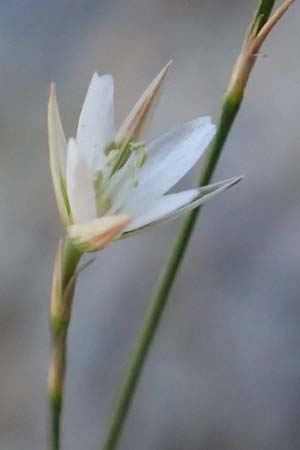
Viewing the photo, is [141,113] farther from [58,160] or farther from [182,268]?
[182,268]

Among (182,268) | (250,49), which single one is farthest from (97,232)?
(182,268)

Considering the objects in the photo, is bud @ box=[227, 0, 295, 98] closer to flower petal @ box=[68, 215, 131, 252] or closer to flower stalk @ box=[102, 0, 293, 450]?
flower stalk @ box=[102, 0, 293, 450]

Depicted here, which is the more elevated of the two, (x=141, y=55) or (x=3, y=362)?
(x=141, y=55)

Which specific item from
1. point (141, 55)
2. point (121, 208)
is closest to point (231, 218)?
point (141, 55)

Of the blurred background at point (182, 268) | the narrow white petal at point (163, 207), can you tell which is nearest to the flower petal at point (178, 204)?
the narrow white petal at point (163, 207)

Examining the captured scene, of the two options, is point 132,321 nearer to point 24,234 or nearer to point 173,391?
point 173,391

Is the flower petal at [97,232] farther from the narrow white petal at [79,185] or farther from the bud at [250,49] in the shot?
the bud at [250,49]

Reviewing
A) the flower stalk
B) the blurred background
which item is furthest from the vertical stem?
the blurred background
